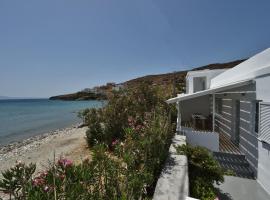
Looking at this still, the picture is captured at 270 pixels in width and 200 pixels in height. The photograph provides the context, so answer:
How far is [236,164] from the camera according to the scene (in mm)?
8281

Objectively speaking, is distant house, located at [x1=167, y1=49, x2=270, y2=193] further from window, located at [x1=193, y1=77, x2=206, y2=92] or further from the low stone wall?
window, located at [x1=193, y1=77, x2=206, y2=92]

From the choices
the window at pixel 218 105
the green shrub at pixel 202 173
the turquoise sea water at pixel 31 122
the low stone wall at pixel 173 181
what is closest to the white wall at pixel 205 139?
the green shrub at pixel 202 173

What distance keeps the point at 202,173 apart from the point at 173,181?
1.82 metres

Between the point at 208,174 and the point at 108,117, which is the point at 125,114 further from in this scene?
the point at 208,174

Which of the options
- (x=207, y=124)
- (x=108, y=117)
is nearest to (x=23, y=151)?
(x=108, y=117)

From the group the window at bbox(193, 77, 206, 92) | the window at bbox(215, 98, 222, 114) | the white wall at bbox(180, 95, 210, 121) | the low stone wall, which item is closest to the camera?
the low stone wall

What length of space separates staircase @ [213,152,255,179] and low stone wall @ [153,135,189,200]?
3621mm

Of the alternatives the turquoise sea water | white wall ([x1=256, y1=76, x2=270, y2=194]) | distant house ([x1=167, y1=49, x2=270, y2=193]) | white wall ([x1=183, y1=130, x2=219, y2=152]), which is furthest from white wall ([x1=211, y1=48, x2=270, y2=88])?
the turquoise sea water

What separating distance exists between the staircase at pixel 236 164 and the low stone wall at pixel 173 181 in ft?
11.9

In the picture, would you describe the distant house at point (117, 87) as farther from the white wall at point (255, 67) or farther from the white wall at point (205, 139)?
the white wall at point (255, 67)

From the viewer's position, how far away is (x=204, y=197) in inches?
193

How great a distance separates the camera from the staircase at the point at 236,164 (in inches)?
297

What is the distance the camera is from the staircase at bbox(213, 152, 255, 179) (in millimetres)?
7531

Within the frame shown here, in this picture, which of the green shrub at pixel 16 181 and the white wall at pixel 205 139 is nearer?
the green shrub at pixel 16 181
